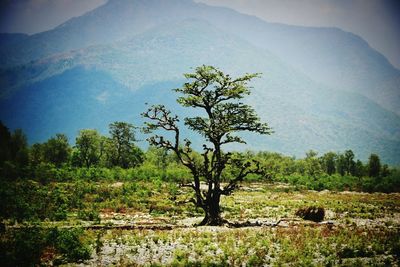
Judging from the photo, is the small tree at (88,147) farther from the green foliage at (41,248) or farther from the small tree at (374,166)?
the green foliage at (41,248)

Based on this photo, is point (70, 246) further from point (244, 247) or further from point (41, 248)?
point (244, 247)

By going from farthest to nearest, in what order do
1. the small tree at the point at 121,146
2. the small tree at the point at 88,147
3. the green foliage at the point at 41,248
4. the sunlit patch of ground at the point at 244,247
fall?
the small tree at the point at 88,147 < the small tree at the point at 121,146 < the sunlit patch of ground at the point at 244,247 < the green foliage at the point at 41,248

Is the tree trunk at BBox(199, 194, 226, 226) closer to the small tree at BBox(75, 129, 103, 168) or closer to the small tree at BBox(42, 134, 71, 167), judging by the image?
the small tree at BBox(75, 129, 103, 168)

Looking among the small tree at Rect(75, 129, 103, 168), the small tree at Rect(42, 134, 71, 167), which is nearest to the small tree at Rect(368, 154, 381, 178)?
the small tree at Rect(75, 129, 103, 168)

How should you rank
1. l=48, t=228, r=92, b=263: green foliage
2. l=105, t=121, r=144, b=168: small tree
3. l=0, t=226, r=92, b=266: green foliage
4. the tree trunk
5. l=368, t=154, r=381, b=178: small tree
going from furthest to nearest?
l=368, t=154, r=381, b=178: small tree
l=105, t=121, r=144, b=168: small tree
the tree trunk
l=48, t=228, r=92, b=263: green foliage
l=0, t=226, r=92, b=266: green foliage

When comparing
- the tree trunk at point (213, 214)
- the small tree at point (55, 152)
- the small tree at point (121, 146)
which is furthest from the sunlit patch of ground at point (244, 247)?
the small tree at point (55, 152)

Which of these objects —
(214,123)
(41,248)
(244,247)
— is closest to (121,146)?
(214,123)

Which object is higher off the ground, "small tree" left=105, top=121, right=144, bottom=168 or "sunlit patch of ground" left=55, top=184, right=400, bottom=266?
"small tree" left=105, top=121, right=144, bottom=168

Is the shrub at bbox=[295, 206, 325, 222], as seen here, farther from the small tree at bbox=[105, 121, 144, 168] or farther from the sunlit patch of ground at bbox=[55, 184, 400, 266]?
the small tree at bbox=[105, 121, 144, 168]

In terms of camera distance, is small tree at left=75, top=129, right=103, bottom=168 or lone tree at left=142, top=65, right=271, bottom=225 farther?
small tree at left=75, top=129, right=103, bottom=168

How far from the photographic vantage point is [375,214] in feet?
134

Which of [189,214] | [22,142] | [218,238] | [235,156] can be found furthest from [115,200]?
[22,142]

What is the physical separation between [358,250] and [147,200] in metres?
34.1

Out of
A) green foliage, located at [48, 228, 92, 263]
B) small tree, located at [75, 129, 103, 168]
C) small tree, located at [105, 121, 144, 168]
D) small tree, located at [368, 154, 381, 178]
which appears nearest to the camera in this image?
green foliage, located at [48, 228, 92, 263]
